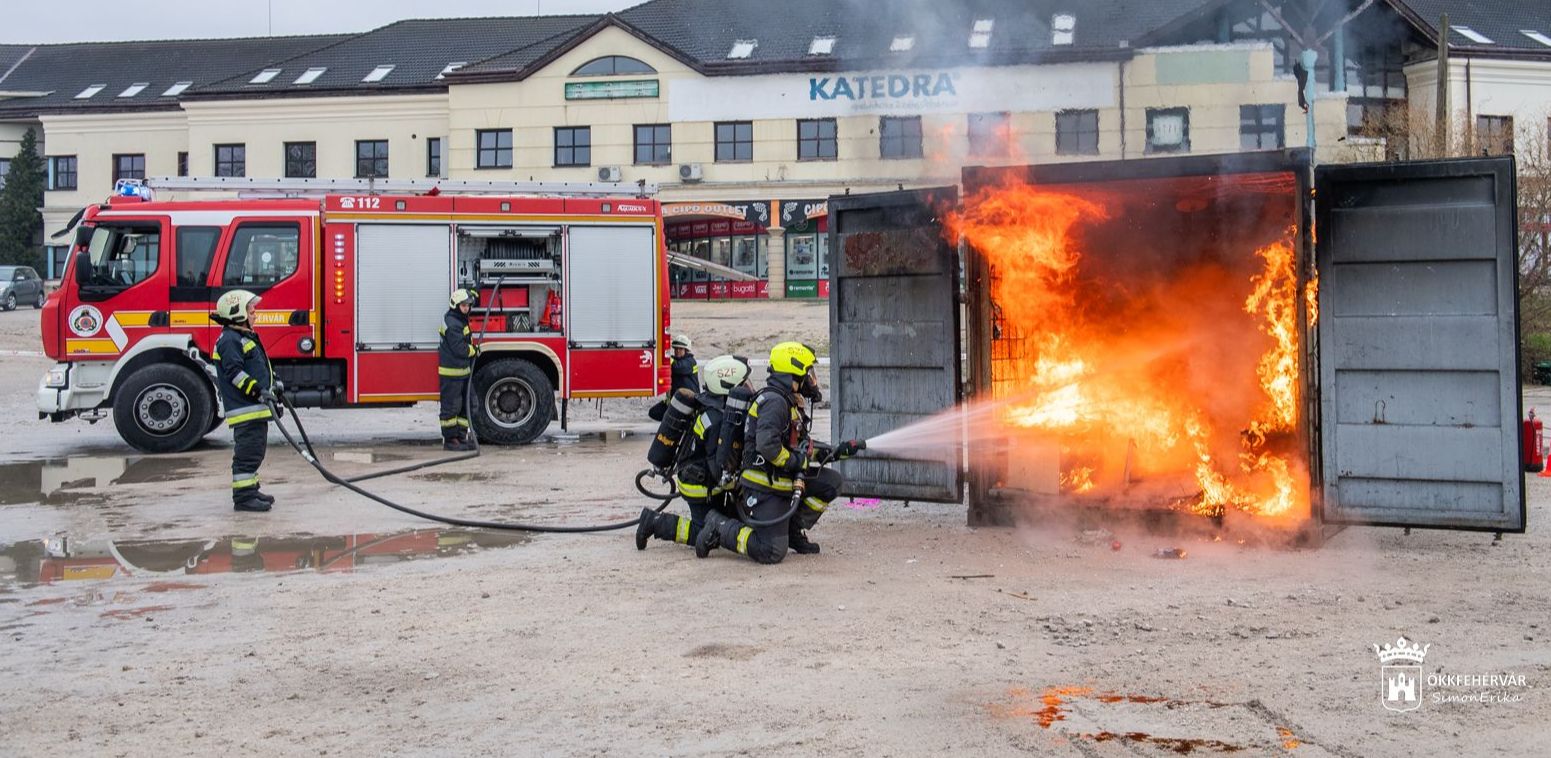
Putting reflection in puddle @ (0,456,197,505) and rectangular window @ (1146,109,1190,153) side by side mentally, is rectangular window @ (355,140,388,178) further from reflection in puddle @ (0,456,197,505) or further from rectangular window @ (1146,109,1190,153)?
rectangular window @ (1146,109,1190,153)

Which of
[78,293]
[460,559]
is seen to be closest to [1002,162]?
[460,559]

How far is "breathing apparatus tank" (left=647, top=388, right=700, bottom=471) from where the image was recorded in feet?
28.3

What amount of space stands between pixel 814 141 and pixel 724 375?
99.9 ft

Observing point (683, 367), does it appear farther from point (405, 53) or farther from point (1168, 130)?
point (405, 53)

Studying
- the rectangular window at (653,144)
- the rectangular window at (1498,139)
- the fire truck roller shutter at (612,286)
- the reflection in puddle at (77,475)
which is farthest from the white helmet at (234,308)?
the rectangular window at (653,144)

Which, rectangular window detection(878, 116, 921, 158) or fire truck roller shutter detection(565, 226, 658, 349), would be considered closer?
rectangular window detection(878, 116, 921, 158)

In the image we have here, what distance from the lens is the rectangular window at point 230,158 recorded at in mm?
42156

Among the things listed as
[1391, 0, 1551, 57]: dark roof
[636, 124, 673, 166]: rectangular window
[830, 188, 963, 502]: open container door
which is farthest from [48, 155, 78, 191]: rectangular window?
[830, 188, 963, 502]: open container door

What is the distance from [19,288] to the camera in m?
36.7

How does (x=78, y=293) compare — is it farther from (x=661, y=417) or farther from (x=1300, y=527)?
(x=1300, y=527)

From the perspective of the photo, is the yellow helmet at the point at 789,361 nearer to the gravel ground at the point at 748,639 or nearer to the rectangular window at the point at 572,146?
the gravel ground at the point at 748,639

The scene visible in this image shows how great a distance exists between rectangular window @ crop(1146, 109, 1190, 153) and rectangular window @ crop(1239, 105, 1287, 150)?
0.59 metres

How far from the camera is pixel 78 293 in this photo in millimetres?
14141

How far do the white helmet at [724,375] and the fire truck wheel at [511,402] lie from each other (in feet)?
23.0
